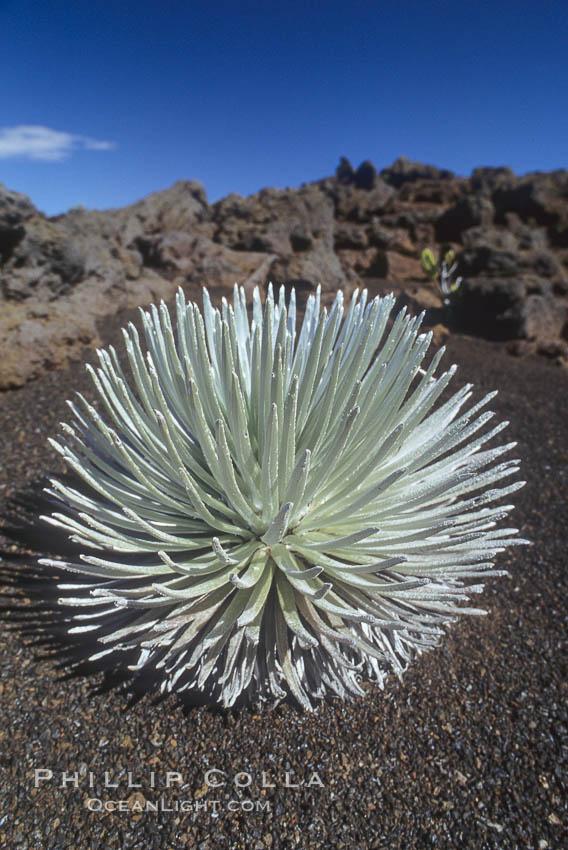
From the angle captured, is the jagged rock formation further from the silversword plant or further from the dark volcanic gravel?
the dark volcanic gravel

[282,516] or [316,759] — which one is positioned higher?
[282,516]

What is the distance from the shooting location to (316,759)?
49.3 inches

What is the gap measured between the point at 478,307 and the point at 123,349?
14.1 feet

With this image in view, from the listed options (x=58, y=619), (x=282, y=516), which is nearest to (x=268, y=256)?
(x=58, y=619)

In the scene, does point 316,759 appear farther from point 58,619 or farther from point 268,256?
point 268,256

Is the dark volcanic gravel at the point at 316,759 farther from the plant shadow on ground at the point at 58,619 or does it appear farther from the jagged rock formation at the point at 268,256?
the jagged rock formation at the point at 268,256

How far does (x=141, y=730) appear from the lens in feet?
4.15

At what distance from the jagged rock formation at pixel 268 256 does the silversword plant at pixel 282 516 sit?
1924 millimetres

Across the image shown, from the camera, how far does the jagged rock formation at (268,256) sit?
146 inches

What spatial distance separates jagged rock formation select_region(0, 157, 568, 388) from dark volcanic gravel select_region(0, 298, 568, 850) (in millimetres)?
2100

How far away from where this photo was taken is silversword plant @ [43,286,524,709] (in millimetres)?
1122

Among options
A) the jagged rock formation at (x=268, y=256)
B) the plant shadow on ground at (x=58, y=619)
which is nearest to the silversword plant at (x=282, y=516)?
the plant shadow on ground at (x=58, y=619)

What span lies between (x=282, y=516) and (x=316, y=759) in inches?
25.2

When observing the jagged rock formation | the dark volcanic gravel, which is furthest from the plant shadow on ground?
the jagged rock formation
